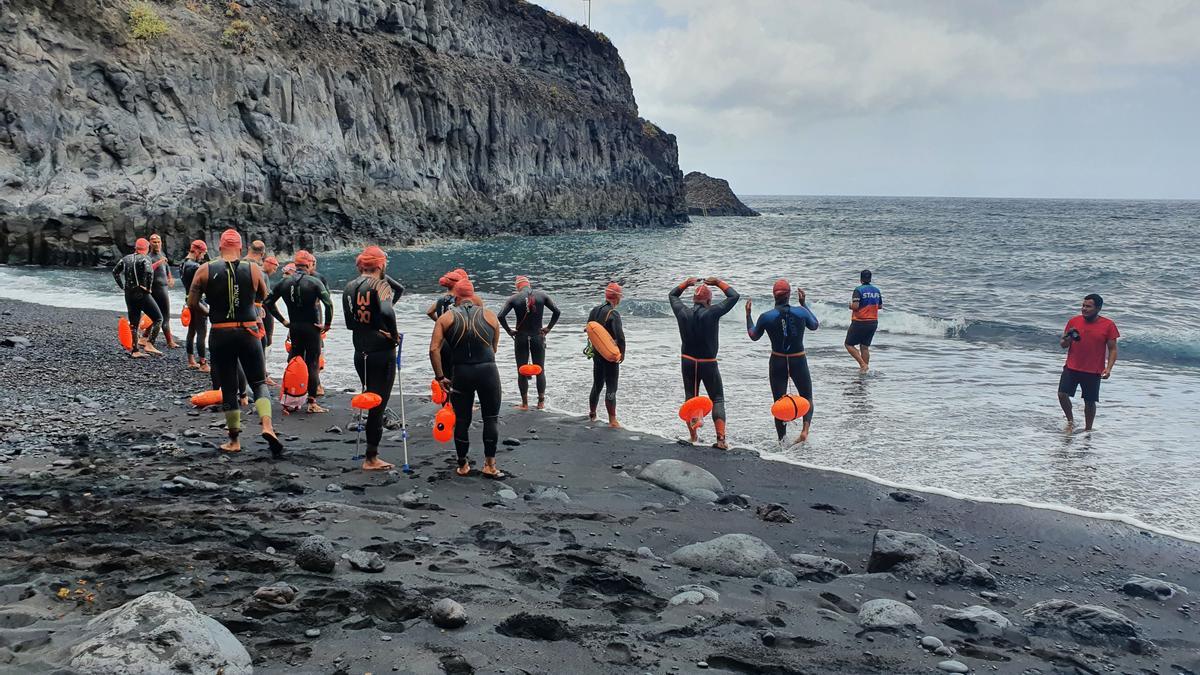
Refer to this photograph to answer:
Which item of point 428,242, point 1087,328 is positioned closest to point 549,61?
point 428,242

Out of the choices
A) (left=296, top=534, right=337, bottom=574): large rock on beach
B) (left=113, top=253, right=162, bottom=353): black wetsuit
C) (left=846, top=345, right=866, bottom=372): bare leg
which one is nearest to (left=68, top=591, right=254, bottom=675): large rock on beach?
(left=296, top=534, right=337, bottom=574): large rock on beach

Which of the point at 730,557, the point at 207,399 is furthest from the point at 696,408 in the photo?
the point at 207,399

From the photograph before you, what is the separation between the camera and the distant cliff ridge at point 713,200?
113688 millimetres

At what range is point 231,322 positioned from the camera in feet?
24.8

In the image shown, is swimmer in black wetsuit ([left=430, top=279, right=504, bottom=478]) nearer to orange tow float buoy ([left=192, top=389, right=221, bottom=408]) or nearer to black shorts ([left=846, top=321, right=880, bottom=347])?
orange tow float buoy ([left=192, top=389, right=221, bottom=408])

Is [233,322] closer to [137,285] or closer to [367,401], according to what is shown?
[367,401]

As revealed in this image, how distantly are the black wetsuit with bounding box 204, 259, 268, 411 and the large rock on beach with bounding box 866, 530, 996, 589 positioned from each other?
6.13 metres

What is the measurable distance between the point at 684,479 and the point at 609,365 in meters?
2.91

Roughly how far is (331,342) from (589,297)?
37.7 feet

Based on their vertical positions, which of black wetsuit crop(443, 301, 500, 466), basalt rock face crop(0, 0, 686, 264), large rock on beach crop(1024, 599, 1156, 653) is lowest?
large rock on beach crop(1024, 599, 1156, 653)

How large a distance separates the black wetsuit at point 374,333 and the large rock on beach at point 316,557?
2.59m

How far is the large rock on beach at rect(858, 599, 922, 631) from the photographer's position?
465 centimetres

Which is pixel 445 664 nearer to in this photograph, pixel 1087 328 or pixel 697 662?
pixel 697 662

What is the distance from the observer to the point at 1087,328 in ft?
33.4
